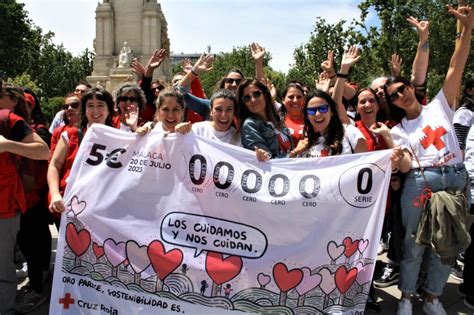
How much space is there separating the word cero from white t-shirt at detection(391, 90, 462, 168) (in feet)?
2.07

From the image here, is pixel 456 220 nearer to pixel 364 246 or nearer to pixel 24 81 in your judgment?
pixel 364 246

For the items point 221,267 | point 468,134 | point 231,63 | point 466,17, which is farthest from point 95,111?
point 231,63

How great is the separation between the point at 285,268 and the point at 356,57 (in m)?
2.67

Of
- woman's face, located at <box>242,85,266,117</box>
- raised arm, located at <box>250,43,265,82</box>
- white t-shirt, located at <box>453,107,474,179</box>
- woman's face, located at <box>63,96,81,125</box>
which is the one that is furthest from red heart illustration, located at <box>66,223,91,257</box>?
white t-shirt, located at <box>453,107,474,179</box>

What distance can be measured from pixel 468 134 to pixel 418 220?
5.51 feet

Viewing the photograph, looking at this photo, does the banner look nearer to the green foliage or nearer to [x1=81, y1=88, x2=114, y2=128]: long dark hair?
[x1=81, y1=88, x2=114, y2=128]: long dark hair

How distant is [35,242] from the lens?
201 inches

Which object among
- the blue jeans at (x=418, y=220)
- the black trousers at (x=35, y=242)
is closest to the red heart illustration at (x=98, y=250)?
the black trousers at (x=35, y=242)

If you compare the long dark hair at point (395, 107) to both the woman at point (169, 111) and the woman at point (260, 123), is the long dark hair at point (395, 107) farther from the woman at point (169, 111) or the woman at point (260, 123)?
the woman at point (169, 111)

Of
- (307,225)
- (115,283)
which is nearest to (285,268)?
(307,225)

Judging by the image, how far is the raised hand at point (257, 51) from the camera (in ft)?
20.6

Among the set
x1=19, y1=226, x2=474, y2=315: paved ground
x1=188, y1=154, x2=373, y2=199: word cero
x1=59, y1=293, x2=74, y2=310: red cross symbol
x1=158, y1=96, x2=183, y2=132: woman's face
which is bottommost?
x1=19, y1=226, x2=474, y2=315: paved ground

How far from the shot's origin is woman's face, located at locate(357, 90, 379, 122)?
5059 mm

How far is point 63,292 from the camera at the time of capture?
415 cm
